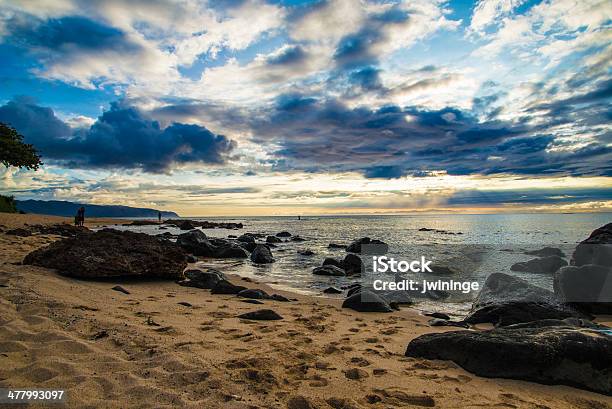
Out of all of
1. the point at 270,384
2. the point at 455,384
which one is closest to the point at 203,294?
the point at 270,384

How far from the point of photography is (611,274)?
9.88m

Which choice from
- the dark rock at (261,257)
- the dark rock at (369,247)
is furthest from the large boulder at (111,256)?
the dark rock at (369,247)

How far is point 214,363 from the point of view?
159 inches

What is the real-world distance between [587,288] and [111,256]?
537 inches

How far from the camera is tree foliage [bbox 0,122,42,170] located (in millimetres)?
26078

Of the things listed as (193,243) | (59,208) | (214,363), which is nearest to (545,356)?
(214,363)

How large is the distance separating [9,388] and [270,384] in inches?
94.2

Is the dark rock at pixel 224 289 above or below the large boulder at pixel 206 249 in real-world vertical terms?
above

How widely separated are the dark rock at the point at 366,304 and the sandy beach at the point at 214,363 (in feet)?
6.22

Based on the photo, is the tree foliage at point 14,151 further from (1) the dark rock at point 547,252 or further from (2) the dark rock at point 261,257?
(1) the dark rock at point 547,252

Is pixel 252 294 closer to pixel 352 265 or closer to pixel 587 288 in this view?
pixel 352 265

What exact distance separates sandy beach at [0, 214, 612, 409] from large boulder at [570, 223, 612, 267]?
10.5 meters

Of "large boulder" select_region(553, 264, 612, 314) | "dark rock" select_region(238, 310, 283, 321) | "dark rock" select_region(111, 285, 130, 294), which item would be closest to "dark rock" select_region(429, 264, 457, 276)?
"large boulder" select_region(553, 264, 612, 314)

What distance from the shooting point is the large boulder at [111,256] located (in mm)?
8766
